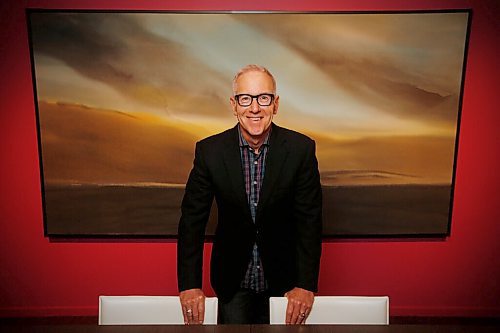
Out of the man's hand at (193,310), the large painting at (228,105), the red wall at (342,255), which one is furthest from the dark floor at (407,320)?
the man's hand at (193,310)

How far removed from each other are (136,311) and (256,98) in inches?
34.0

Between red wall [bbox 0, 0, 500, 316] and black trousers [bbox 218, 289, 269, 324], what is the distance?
0.97m

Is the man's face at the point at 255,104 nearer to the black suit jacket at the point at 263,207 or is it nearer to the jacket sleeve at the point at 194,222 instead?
the black suit jacket at the point at 263,207

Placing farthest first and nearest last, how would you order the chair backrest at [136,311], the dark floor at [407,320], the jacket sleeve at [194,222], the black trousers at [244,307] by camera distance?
the dark floor at [407,320] < the black trousers at [244,307] < the jacket sleeve at [194,222] < the chair backrest at [136,311]

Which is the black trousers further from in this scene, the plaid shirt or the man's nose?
the man's nose

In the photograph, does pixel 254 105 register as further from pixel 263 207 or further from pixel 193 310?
pixel 193 310

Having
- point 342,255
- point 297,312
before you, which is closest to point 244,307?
point 297,312

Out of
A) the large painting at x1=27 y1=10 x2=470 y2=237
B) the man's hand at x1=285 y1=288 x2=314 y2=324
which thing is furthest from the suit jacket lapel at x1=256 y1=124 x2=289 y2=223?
the large painting at x1=27 y1=10 x2=470 y2=237

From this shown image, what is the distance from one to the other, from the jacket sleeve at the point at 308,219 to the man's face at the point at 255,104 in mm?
254

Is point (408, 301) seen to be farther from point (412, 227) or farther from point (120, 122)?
point (120, 122)

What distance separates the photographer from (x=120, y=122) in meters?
2.95

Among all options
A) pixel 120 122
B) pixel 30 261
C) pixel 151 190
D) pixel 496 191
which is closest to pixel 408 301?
pixel 496 191

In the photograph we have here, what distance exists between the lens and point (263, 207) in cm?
208

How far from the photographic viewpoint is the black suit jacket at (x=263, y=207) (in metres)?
2.07
